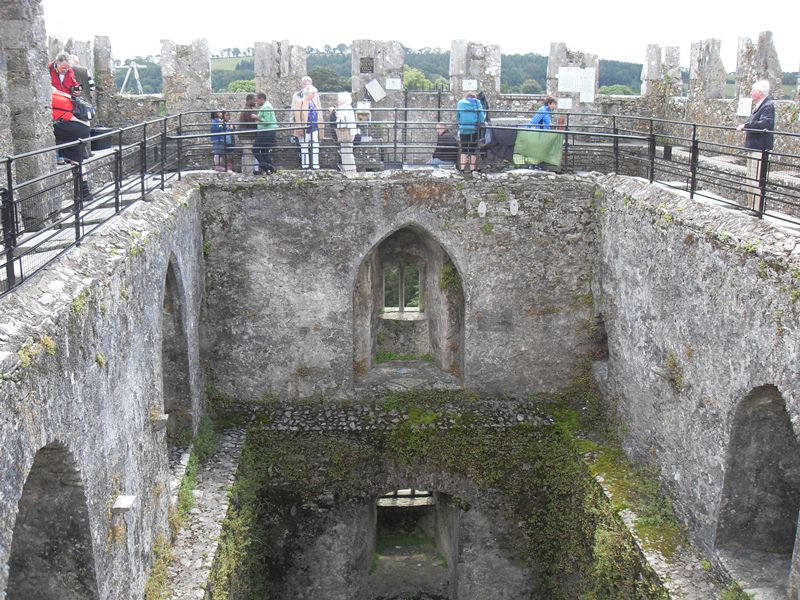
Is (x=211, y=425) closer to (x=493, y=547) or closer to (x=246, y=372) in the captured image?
(x=246, y=372)

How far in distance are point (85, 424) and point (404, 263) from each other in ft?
26.6

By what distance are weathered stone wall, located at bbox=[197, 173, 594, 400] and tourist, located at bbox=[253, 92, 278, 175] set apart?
731 millimetres

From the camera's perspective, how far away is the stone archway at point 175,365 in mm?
11055

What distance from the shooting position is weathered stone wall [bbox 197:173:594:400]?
12.8 metres

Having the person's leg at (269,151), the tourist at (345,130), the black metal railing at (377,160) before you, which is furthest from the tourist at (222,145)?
the tourist at (345,130)

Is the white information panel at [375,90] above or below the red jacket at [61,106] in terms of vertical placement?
above

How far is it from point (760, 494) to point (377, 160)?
8.10 m

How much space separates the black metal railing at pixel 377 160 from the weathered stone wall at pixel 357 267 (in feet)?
2.33

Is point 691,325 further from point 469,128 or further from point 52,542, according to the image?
point 52,542

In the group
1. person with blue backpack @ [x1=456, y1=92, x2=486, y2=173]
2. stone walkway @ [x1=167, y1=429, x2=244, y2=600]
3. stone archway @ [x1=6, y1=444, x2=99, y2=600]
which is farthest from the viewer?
person with blue backpack @ [x1=456, y1=92, x2=486, y2=173]

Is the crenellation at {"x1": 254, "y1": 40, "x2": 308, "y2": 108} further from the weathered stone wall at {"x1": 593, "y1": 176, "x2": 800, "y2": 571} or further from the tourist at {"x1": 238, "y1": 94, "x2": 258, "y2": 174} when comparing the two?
the weathered stone wall at {"x1": 593, "y1": 176, "x2": 800, "y2": 571}

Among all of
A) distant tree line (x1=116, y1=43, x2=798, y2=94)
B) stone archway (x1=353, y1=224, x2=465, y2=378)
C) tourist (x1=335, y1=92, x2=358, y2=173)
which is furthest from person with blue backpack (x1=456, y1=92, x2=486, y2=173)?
distant tree line (x1=116, y1=43, x2=798, y2=94)

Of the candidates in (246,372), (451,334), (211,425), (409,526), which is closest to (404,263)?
(451,334)

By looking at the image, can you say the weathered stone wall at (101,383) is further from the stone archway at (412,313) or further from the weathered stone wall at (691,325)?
the weathered stone wall at (691,325)
